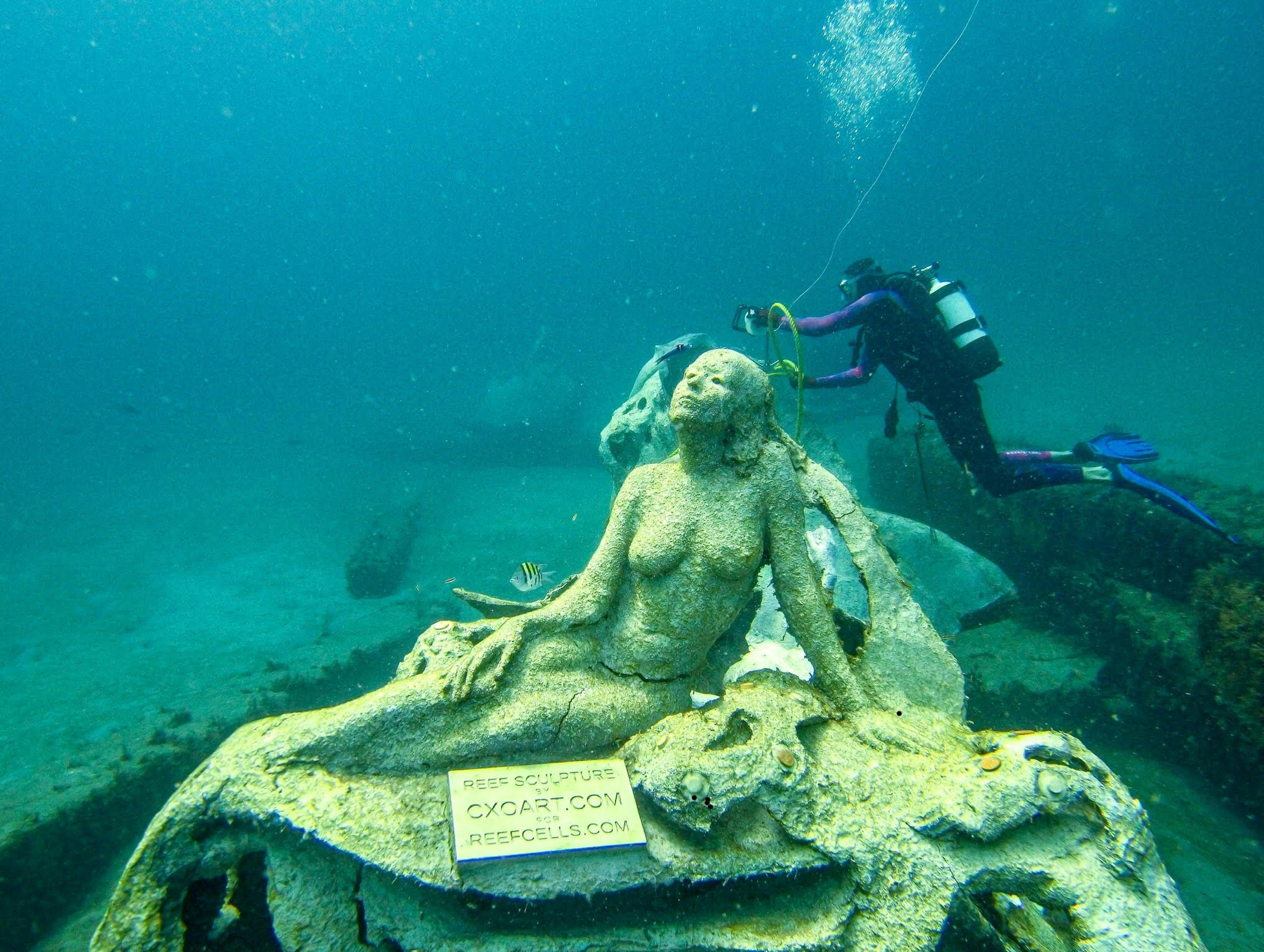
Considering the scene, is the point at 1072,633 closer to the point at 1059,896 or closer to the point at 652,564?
the point at 1059,896

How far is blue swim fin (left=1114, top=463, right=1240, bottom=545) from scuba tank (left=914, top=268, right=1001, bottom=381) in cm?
195

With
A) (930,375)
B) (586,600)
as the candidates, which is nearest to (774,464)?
(586,600)

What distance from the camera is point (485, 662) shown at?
2.78 meters

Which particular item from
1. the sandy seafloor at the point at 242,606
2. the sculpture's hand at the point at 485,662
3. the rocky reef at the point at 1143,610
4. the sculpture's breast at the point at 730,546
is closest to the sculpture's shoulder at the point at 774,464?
the sculpture's breast at the point at 730,546

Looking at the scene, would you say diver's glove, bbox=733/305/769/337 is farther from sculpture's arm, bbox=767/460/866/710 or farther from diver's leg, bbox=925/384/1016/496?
diver's leg, bbox=925/384/1016/496

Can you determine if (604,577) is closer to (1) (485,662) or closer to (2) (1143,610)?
(1) (485,662)

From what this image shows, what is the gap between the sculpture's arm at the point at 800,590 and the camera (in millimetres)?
3010

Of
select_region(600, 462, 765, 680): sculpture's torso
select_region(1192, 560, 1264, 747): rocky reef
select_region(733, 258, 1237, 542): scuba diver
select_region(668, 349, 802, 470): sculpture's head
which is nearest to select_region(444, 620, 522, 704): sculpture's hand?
select_region(600, 462, 765, 680): sculpture's torso

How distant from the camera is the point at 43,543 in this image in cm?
2241

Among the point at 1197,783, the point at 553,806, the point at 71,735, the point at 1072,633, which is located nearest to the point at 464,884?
the point at 553,806

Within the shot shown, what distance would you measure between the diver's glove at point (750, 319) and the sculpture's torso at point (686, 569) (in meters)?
2.72

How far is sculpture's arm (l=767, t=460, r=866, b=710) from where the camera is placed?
3.01 m

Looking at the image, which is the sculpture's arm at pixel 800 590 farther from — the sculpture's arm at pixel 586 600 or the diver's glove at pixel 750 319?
the diver's glove at pixel 750 319

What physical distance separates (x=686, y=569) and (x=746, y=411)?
0.89m
